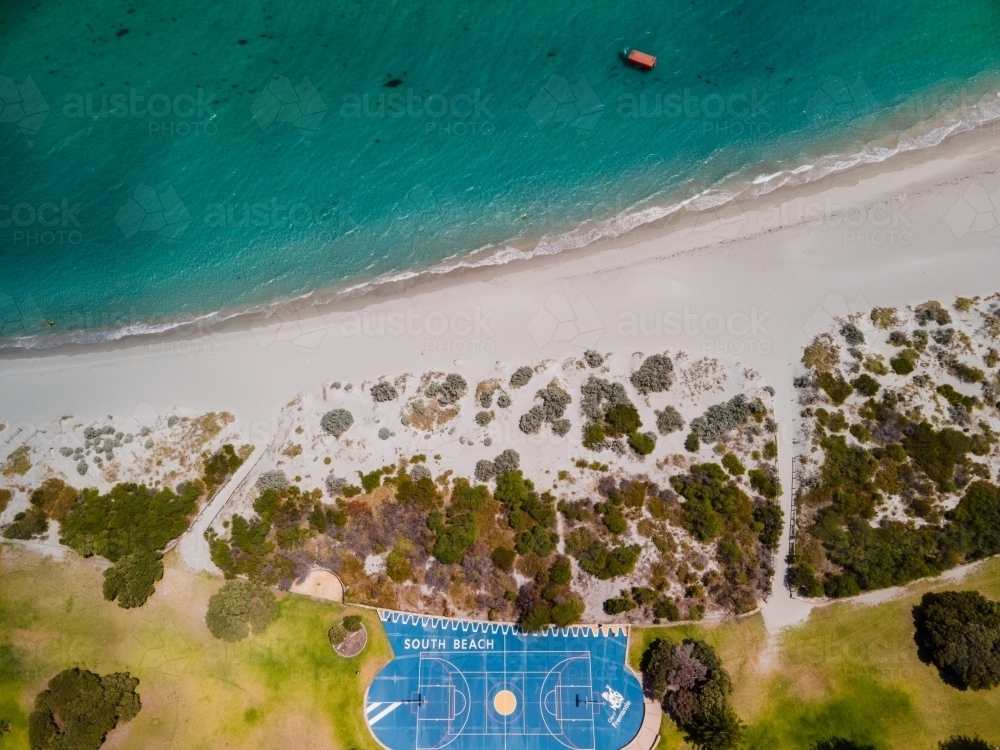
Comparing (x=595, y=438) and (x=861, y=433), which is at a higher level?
(x=595, y=438)

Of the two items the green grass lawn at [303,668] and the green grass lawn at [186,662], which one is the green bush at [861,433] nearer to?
the green grass lawn at [303,668]

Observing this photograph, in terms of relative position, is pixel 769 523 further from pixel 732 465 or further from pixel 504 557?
pixel 504 557

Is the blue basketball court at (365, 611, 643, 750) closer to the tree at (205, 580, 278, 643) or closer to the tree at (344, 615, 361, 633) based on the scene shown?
the tree at (344, 615, 361, 633)

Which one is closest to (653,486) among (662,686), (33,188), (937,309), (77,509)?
(662,686)

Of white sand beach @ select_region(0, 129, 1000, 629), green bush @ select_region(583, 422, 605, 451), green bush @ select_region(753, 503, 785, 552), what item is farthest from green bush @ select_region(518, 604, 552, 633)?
green bush @ select_region(753, 503, 785, 552)

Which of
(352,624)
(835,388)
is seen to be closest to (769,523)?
(835,388)

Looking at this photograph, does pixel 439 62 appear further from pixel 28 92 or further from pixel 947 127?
pixel 947 127

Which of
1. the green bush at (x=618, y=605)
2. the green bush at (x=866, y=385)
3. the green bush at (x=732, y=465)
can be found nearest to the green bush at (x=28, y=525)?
the green bush at (x=618, y=605)
